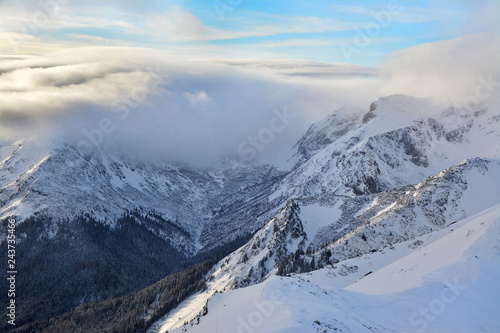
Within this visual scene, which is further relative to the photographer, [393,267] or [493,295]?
[393,267]

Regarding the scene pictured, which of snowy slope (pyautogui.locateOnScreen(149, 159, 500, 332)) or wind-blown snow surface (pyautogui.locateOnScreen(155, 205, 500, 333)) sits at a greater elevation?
wind-blown snow surface (pyautogui.locateOnScreen(155, 205, 500, 333))

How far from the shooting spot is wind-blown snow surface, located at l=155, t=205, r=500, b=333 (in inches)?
2227

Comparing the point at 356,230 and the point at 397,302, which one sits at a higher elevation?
the point at 397,302

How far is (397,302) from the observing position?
223ft

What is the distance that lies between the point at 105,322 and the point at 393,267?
154 meters

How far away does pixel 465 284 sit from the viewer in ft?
223

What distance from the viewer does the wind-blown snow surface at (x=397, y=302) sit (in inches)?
2227

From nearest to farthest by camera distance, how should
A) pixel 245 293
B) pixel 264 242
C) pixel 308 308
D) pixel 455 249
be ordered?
pixel 308 308 → pixel 245 293 → pixel 455 249 → pixel 264 242

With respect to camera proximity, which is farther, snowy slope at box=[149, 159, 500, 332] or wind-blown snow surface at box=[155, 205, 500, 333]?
snowy slope at box=[149, 159, 500, 332]

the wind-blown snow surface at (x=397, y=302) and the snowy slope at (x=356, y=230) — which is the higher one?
the wind-blown snow surface at (x=397, y=302)

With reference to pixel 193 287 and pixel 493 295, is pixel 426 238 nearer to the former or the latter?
pixel 493 295

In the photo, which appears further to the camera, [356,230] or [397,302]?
[356,230]

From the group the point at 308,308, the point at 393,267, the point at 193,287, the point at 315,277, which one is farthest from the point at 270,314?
the point at 193,287

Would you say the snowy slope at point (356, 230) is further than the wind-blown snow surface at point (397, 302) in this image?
Yes
